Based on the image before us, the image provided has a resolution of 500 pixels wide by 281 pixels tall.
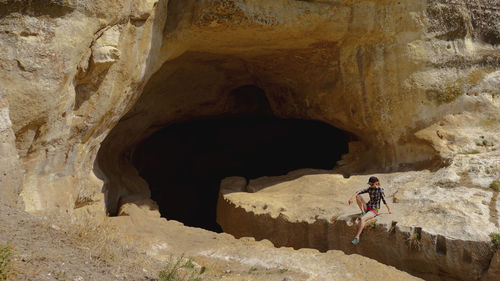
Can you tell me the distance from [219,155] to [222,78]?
12.7 feet

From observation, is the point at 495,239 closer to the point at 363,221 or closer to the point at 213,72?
the point at 363,221

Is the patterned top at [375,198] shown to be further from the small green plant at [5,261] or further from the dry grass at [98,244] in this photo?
the small green plant at [5,261]

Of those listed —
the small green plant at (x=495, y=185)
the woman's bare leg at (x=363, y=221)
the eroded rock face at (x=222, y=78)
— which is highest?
the eroded rock face at (x=222, y=78)

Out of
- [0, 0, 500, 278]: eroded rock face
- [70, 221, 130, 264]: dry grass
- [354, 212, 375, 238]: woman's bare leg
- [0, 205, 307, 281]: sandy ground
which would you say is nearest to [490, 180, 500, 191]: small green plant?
[0, 0, 500, 278]: eroded rock face

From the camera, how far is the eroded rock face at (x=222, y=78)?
16.5 ft

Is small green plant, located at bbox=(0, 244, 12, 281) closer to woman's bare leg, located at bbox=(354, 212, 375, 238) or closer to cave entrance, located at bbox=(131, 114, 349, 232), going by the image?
woman's bare leg, located at bbox=(354, 212, 375, 238)

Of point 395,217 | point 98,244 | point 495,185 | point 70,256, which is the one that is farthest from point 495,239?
point 70,256

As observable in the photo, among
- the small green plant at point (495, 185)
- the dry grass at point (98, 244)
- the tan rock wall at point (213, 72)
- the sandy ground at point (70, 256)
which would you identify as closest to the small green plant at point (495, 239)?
the small green plant at point (495, 185)

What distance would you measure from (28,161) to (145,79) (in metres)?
2.24

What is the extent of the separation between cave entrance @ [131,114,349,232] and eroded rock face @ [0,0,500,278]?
95.1 inches

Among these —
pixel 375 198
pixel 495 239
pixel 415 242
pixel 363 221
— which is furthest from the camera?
pixel 375 198

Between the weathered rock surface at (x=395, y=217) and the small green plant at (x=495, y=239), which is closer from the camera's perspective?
the small green plant at (x=495, y=239)

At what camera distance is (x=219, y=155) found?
1359 centimetres

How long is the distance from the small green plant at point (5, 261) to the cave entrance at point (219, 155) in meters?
9.84
